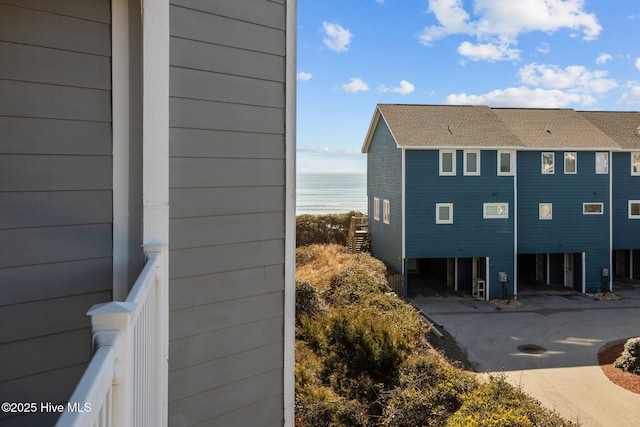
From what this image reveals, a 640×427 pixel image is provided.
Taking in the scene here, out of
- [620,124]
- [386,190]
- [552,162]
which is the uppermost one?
[620,124]

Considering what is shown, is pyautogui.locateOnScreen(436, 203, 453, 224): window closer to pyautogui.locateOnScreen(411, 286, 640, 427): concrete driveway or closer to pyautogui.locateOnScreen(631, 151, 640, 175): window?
pyautogui.locateOnScreen(411, 286, 640, 427): concrete driveway

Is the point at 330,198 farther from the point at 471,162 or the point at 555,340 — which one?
the point at 555,340

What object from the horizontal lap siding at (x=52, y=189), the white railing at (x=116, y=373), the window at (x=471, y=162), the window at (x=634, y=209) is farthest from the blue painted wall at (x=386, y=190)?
the white railing at (x=116, y=373)

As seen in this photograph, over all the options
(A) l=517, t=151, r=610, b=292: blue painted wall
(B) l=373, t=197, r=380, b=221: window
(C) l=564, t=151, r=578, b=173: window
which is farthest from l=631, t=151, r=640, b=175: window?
(B) l=373, t=197, r=380, b=221: window

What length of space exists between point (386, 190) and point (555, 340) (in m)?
9.89

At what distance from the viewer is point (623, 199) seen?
21750mm

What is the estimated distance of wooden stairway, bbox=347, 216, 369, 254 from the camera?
2448 centimetres

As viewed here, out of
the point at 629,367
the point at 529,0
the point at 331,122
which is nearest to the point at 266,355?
the point at 629,367

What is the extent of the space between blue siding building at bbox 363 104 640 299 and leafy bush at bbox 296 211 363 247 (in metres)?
4.02

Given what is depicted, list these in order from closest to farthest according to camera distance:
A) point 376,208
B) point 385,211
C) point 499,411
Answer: point 499,411
point 385,211
point 376,208

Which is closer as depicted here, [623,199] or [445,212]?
[445,212]

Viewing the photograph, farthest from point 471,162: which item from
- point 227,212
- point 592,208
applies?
point 227,212

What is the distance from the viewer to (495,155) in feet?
65.1

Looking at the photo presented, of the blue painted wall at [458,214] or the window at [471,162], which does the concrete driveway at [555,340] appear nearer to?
the blue painted wall at [458,214]
